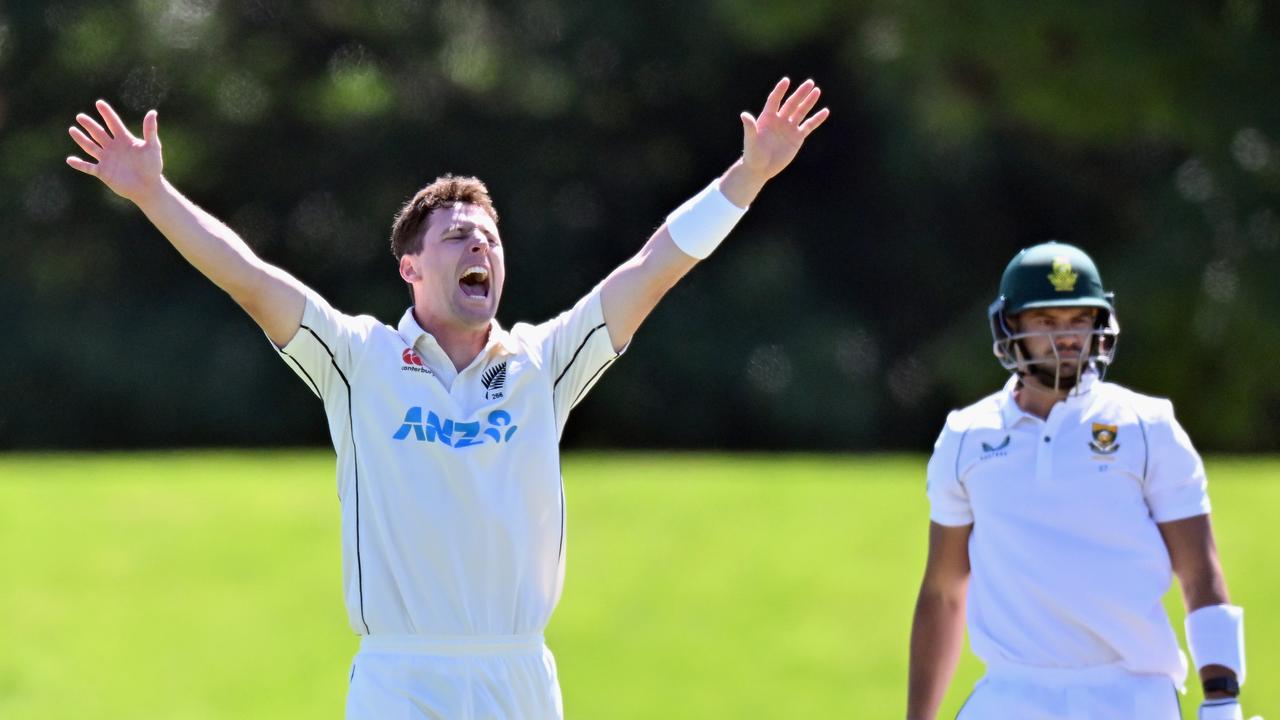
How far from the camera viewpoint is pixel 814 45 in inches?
961

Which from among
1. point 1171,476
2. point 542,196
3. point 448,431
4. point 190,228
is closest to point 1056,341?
point 1171,476

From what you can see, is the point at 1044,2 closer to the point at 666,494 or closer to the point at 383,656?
the point at 666,494

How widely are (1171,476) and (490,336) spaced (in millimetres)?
→ 1544

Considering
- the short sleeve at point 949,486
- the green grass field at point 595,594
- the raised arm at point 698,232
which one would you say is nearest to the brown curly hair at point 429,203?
the raised arm at point 698,232

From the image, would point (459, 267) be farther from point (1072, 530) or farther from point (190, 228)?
point (1072, 530)

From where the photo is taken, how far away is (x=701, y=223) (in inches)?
173

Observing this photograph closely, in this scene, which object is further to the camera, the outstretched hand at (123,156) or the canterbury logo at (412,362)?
the canterbury logo at (412,362)

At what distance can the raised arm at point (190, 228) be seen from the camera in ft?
13.4

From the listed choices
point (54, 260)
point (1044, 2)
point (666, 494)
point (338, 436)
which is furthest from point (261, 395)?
point (338, 436)

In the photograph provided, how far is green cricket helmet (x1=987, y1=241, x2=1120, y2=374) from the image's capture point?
4.36m

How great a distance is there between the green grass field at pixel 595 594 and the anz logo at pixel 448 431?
6.18m

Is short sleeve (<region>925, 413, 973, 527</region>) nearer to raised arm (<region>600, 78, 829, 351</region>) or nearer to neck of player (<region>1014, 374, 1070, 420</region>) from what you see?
neck of player (<region>1014, 374, 1070, 420</region>)

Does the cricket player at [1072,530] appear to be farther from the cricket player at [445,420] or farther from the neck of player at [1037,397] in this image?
the cricket player at [445,420]

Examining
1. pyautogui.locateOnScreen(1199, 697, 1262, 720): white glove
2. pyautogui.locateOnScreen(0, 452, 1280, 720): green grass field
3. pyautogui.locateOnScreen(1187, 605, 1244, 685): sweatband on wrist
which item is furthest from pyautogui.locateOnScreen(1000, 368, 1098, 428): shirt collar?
pyautogui.locateOnScreen(0, 452, 1280, 720): green grass field
